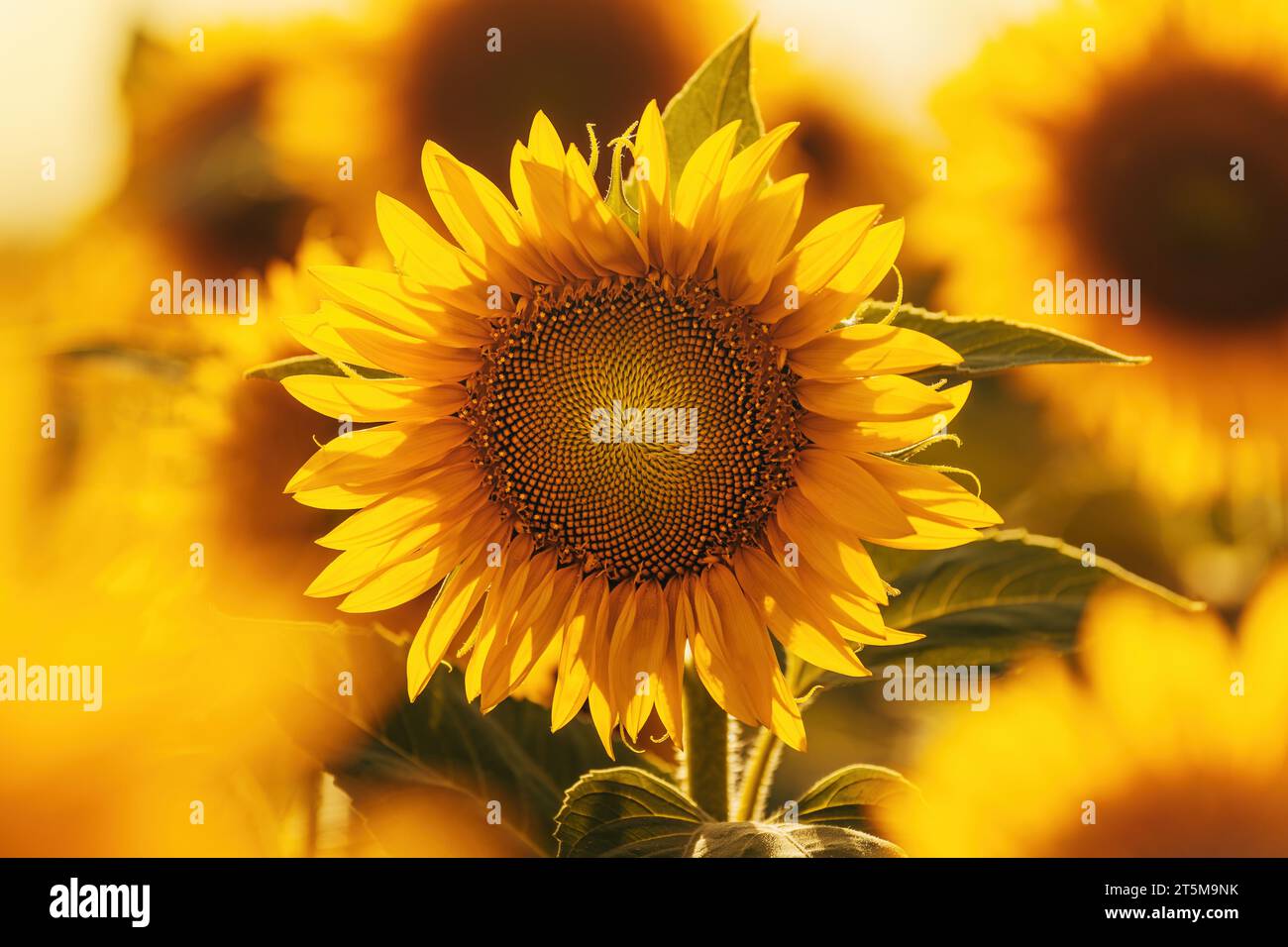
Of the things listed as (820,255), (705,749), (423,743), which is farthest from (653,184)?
(423,743)

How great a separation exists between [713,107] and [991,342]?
0.98ft

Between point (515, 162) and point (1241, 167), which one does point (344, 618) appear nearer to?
point (515, 162)

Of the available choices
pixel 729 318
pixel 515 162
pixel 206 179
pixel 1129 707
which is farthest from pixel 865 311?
pixel 206 179

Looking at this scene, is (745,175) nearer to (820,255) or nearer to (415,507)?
(820,255)

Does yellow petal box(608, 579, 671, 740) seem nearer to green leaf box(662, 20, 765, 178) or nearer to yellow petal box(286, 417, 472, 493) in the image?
yellow petal box(286, 417, 472, 493)

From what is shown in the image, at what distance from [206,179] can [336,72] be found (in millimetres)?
217

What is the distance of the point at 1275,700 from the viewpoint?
1192 mm

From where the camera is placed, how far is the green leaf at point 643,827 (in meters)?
0.99

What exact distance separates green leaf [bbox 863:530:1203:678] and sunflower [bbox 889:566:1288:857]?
0.23ft

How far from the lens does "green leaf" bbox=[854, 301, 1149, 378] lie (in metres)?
0.94

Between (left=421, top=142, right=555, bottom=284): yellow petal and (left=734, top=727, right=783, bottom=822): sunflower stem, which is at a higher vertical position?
(left=421, top=142, right=555, bottom=284): yellow petal

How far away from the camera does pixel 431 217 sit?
1.35 metres

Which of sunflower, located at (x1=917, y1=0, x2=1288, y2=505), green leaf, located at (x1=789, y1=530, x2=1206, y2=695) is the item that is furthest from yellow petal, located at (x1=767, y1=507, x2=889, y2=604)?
sunflower, located at (x1=917, y1=0, x2=1288, y2=505)
